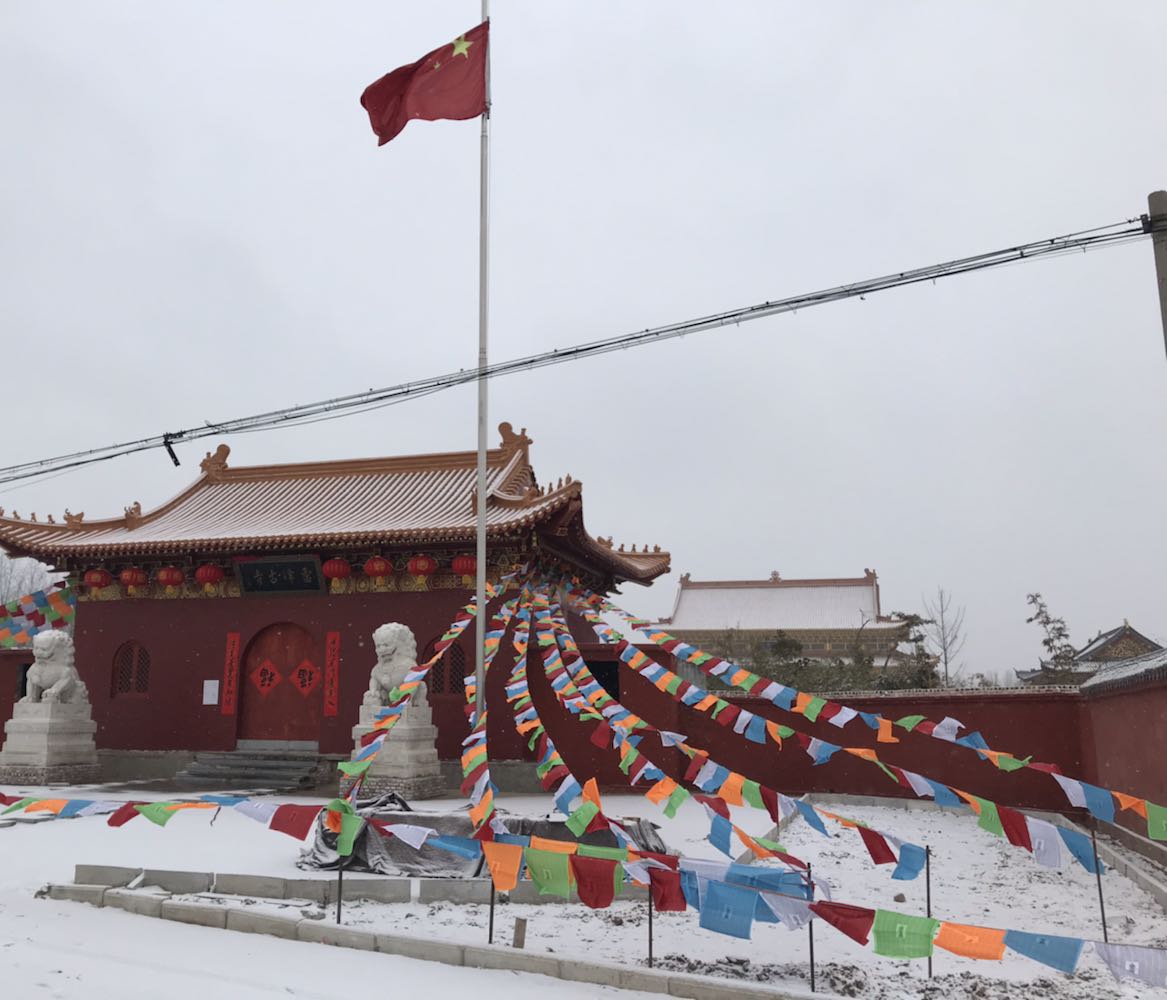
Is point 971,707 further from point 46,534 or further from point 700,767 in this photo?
point 46,534

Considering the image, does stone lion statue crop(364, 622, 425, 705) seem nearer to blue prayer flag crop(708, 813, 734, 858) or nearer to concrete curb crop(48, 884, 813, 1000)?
concrete curb crop(48, 884, 813, 1000)

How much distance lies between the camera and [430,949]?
6344mm

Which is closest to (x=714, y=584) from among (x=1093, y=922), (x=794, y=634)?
(x=794, y=634)

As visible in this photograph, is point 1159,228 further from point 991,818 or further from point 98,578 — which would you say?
point 98,578

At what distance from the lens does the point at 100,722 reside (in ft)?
56.9

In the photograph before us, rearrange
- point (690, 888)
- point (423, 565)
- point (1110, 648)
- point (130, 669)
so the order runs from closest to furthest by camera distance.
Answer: point (690, 888), point (423, 565), point (130, 669), point (1110, 648)

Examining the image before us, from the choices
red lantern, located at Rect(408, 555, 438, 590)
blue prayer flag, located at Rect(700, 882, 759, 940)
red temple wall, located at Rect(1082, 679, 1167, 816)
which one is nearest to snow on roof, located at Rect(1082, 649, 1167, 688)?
red temple wall, located at Rect(1082, 679, 1167, 816)

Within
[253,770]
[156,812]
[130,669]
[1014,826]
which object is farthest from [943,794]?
[130,669]

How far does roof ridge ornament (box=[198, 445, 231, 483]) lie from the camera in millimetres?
19953

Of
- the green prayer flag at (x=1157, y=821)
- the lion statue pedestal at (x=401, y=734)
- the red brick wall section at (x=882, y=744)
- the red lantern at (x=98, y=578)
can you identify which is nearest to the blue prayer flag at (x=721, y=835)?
the green prayer flag at (x=1157, y=821)

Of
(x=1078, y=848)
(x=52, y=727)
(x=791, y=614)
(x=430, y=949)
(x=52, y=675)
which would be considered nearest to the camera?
(x=1078, y=848)

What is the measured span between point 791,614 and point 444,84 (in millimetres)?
31818

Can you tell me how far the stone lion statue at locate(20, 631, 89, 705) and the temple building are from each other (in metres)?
1.39

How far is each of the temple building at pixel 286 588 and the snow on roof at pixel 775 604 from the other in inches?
868
